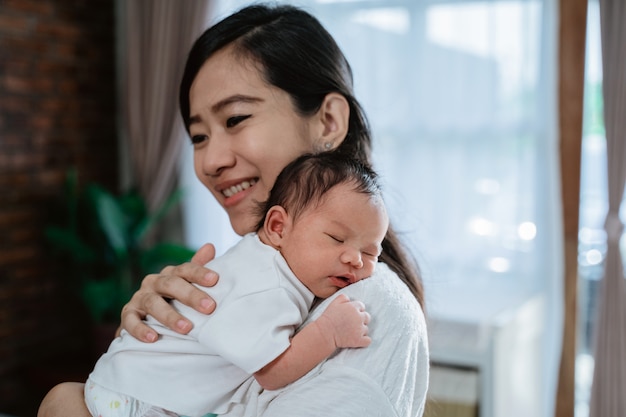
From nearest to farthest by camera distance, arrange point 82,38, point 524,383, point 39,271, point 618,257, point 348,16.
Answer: point 618,257 < point 524,383 < point 348,16 < point 39,271 < point 82,38

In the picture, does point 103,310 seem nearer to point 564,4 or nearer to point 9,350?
point 9,350

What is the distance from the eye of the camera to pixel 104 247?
12.6ft

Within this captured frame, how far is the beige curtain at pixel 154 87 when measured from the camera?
4.16m

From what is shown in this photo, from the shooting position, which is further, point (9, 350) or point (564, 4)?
point (9, 350)

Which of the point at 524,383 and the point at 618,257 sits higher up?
the point at 618,257

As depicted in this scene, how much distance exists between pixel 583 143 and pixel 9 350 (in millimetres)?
3182

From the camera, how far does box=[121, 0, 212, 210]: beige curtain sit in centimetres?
416

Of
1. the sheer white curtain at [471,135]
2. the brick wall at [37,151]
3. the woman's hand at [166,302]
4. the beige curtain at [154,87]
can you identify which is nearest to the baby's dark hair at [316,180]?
the woman's hand at [166,302]

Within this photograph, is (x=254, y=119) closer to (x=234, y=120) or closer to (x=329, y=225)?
(x=234, y=120)

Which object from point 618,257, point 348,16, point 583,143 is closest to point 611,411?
point 618,257

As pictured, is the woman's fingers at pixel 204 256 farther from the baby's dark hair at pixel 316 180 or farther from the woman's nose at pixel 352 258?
the woman's nose at pixel 352 258

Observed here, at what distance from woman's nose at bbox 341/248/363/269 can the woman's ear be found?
0.33m

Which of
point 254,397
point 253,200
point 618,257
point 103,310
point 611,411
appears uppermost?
point 253,200

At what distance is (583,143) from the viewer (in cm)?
304
